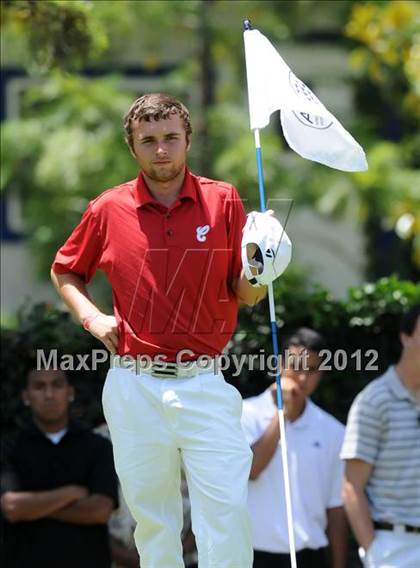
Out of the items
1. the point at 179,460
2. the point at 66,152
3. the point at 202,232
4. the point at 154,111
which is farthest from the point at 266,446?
the point at 66,152

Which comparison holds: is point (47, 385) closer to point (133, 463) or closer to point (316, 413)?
point (316, 413)

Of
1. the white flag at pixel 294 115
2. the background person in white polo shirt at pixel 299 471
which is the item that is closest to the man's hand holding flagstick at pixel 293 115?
the white flag at pixel 294 115

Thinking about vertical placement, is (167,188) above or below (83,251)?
above

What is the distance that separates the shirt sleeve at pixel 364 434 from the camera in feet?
21.4

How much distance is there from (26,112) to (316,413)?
23.7 feet

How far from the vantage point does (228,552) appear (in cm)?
511

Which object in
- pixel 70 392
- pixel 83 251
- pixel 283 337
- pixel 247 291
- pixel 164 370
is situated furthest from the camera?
pixel 283 337

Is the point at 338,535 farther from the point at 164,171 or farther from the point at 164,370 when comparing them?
the point at 164,171

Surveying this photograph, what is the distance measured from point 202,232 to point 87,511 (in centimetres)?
230

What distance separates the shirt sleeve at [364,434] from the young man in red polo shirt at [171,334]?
133 cm

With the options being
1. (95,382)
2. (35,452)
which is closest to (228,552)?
(35,452)

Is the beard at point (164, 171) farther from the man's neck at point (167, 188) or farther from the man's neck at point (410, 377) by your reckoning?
the man's neck at point (410, 377)

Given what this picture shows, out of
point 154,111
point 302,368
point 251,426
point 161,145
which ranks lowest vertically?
point 251,426

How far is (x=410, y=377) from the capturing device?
6582 millimetres
